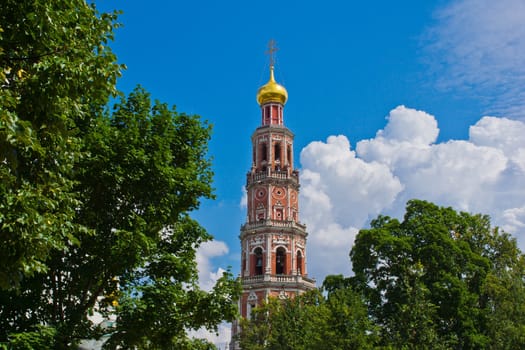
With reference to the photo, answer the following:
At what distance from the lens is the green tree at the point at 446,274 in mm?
30453

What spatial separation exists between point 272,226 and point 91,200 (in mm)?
37192

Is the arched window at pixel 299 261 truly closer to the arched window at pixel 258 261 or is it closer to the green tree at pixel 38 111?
the arched window at pixel 258 261

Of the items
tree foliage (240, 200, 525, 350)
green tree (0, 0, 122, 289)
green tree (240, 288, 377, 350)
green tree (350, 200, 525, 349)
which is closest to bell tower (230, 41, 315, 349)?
green tree (240, 288, 377, 350)

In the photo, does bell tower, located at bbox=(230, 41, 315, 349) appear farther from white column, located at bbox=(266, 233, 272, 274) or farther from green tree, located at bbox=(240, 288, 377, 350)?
green tree, located at bbox=(240, 288, 377, 350)

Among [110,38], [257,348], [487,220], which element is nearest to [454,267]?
[487,220]

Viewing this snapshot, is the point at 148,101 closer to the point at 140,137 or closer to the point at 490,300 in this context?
the point at 140,137

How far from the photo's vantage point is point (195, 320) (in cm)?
1576

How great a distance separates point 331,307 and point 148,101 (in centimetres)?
1520

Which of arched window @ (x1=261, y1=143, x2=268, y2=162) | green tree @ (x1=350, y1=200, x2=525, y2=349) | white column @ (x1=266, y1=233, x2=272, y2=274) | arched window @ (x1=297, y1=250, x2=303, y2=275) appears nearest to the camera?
green tree @ (x1=350, y1=200, x2=525, y2=349)

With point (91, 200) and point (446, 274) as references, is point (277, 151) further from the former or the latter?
point (91, 200)

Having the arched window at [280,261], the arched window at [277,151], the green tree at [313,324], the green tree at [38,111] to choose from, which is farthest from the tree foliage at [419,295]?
the green tree at [38,111]

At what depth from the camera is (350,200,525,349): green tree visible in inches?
1199

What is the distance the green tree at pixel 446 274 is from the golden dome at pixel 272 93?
22176 millimetres

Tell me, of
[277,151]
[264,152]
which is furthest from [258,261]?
[277,151]
